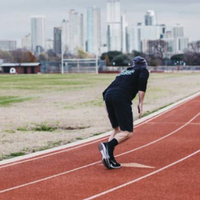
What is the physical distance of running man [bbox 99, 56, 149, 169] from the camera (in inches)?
380

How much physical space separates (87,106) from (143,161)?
47.7ft

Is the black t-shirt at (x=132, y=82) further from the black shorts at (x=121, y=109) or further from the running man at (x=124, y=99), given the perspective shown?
the black shorts at (x=121, y=109)

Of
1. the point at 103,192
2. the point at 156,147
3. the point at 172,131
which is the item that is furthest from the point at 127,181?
the point at 172,131

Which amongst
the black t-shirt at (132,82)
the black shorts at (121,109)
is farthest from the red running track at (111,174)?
the black t-shirt at (132,82)

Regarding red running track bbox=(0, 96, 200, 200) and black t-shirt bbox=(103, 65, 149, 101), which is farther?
black t-shirt bbox=(103, 65, 149, 101)

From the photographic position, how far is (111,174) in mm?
9352

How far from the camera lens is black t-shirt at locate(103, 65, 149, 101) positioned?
9672mm

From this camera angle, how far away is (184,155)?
1120 cm

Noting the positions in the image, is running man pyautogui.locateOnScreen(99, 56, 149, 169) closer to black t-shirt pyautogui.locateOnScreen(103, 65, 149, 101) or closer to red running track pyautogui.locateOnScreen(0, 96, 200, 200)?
black t-shirt pyautogui.locateOnScreen(103, 65, 149, 101)

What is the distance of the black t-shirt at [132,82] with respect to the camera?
9.67 meters

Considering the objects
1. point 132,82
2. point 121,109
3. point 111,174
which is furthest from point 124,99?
point 111,174

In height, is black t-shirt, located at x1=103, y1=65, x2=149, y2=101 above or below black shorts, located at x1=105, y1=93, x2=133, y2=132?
above

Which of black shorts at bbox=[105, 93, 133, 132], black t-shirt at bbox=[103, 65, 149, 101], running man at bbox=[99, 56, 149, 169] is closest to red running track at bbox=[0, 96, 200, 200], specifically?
running man at bbox=[99, 56, 149, 169]

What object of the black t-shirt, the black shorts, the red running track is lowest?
the red running track
